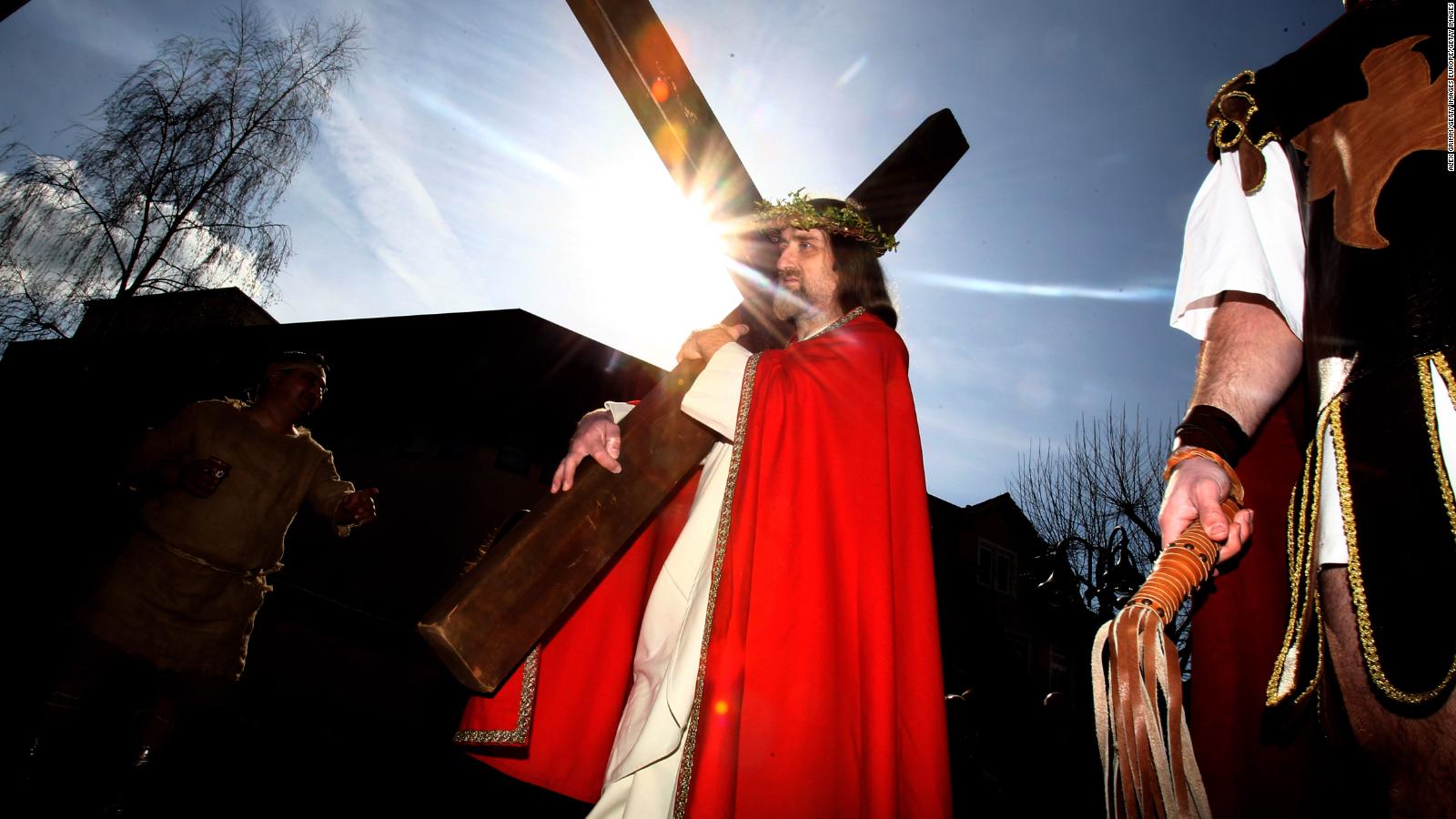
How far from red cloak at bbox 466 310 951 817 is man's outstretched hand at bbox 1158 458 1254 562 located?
670mm

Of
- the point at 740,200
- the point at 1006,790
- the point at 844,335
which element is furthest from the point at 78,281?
the point at 1006,790

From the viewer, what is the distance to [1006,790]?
4.68 meters

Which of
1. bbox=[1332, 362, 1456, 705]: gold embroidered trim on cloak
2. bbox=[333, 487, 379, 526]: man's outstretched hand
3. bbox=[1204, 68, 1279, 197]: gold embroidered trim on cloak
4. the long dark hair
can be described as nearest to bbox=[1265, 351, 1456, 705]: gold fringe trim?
bbox=[1332, 362, 1456, 705]: gold embroidered trim on cloak

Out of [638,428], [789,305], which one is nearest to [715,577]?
[638,428]

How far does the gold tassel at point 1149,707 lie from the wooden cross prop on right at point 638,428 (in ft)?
3.94

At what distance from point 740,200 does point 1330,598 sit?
2.57 metres

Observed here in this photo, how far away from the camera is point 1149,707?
1.05 m

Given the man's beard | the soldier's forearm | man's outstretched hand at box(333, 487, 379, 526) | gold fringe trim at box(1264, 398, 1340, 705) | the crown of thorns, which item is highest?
the crown of thorns

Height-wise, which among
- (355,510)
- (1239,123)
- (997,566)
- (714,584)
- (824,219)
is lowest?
(714,584)

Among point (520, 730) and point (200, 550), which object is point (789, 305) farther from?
point (200, 550)

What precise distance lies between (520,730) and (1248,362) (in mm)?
1987

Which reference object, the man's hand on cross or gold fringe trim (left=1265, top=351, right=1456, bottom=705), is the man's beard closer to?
the man's hand on cross

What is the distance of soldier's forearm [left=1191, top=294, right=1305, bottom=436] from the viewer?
134 centimetres

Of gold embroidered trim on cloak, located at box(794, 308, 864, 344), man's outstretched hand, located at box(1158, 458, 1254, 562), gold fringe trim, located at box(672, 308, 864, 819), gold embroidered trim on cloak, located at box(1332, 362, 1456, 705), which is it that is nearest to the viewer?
gold embroidered trim on cloak, located at box(1332, 362, 1456, 705)
